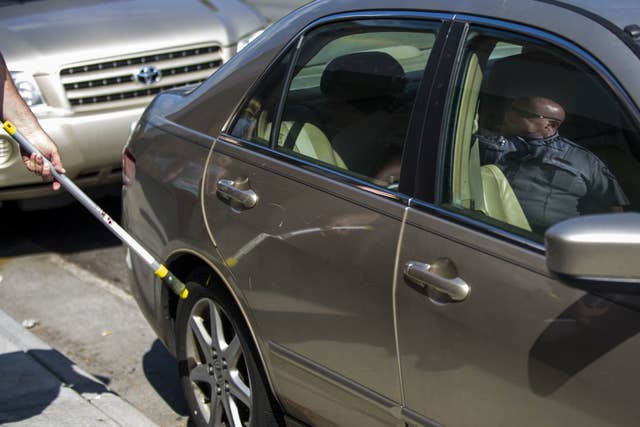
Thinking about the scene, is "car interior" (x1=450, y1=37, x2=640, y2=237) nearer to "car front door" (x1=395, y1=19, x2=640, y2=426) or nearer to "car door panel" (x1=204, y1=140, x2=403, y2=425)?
"car front door" (x1=395, y1=19, x2=640, y2=426)

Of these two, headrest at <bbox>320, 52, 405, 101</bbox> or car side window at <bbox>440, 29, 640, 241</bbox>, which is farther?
headrest at <bbox>320, 52, 405, 101</bbox>

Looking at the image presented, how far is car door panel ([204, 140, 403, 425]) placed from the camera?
2834 mm

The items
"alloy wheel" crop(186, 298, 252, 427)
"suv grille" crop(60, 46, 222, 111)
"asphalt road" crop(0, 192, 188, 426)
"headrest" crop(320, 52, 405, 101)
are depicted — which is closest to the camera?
"headrest" crop(320, 52, 405, 101)

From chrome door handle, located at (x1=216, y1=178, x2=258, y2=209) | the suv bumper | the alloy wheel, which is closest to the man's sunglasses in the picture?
chrome door handle, located at (x1=216, y1=178, x2=258, y2=209)

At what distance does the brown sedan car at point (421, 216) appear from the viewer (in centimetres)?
235

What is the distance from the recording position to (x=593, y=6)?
261 cm

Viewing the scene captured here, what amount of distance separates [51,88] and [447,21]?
→ 3.82m

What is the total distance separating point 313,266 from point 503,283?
76 cm

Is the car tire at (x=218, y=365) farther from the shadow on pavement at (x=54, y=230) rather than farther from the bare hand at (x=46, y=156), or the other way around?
the shadow on pavement at (x=54, y=230)

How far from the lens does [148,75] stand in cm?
639

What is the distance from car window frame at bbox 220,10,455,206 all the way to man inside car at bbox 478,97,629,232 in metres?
0.19

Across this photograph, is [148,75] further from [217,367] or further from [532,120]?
[532,120]

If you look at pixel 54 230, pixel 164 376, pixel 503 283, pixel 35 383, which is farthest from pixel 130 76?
pixel 503 283

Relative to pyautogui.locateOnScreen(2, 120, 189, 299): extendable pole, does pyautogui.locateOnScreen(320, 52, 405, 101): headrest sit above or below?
above
